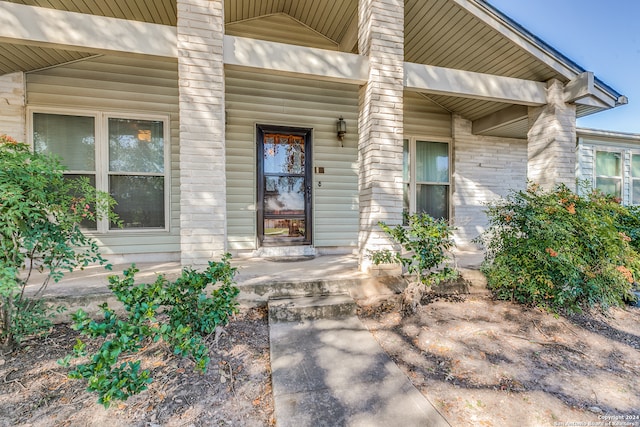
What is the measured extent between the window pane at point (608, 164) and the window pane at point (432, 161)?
178 inches

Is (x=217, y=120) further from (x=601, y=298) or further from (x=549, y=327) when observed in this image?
(x=601, y=298)

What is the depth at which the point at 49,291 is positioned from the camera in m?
2.81

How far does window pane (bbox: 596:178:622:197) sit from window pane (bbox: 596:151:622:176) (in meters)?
0.15

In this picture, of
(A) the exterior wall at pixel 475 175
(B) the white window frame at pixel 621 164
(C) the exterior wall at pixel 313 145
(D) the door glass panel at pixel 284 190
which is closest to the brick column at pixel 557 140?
(A) the exterior wall at pixel 475 175

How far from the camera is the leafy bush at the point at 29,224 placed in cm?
200

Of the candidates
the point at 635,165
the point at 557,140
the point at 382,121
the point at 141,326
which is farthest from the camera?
the point at 635,165

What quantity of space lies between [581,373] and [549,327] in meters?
0.73

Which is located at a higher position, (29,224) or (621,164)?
(621,164)

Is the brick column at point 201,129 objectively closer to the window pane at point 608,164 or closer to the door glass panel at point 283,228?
the door glass panel at point 283,228

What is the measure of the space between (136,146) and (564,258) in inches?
215

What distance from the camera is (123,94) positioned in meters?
4.25

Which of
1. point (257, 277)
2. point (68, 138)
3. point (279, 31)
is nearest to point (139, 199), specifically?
point (68, 138)

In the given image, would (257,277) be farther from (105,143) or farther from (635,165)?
(635,165)

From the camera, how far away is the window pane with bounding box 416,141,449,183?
18.8 ft
